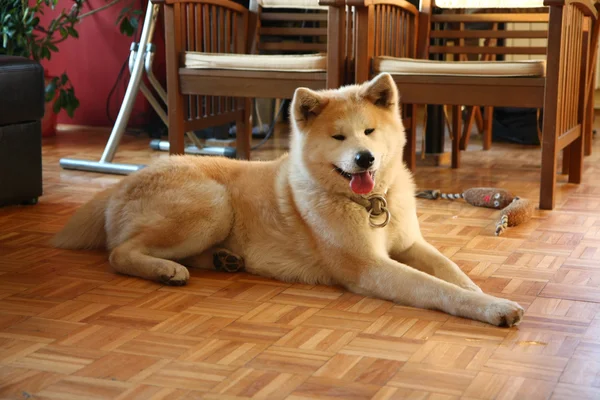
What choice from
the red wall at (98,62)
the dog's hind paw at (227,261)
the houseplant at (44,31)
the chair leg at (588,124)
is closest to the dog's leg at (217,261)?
the dog's hind paw at (227,261)

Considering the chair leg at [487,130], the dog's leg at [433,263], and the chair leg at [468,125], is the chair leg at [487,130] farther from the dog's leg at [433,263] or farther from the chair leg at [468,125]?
the dog's leg at [433,263]

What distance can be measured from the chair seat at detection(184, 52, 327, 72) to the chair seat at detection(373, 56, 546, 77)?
0.77ft

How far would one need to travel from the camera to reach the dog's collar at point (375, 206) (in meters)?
2.09

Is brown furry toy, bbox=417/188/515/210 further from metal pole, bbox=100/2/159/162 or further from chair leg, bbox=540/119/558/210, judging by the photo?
metal pole, bbox=100/2/159/162

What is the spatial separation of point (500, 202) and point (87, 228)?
151 centimetres

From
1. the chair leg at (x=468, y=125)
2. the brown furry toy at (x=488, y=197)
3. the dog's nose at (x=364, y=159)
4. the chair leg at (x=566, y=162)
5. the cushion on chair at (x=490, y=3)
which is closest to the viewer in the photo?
the dog's nose at (x=364, y=159)

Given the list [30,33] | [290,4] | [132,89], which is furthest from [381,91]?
[30,33]


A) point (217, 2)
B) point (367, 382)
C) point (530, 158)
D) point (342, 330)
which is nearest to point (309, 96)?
point (342, 330)

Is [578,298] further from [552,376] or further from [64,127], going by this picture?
[64,127]

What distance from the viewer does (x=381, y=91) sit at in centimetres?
208

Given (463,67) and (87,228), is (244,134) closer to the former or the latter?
(463,67)

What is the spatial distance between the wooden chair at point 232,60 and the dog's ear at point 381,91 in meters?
1.00

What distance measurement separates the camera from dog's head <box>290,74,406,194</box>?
6.57 ft

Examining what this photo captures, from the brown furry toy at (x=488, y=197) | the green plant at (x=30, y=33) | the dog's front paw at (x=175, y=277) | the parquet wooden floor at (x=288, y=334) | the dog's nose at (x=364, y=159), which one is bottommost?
the parquet wooden floor at (x=288, y=334)
